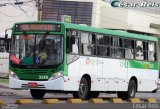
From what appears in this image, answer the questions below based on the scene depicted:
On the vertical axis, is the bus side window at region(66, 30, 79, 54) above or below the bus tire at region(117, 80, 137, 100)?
above

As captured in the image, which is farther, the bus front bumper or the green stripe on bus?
the green stripe on bus

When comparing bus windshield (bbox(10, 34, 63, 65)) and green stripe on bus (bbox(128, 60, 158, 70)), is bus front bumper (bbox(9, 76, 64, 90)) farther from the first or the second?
green stripe on bus (bbox(128, 60, 158, 70))

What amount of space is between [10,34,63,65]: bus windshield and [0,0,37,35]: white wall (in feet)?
146

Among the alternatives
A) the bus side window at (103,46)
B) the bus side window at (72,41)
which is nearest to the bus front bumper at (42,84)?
the bus side window at (72,41)

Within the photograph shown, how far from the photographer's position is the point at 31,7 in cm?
6575

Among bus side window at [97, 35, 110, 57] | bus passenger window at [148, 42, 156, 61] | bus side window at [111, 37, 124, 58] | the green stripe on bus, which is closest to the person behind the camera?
bus side window at [97, 35, 110, 57]

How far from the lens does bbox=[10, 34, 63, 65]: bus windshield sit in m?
20.0

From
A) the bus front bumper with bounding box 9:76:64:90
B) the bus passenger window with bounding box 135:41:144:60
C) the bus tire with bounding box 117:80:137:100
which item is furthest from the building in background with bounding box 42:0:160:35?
the bus front bumper with bounding box 9:76:64:90

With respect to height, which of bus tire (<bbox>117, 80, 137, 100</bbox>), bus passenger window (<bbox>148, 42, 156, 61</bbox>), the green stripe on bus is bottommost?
bus tire (<bbox>117, 80, 137, 100</bbox>)

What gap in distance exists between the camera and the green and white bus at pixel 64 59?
65.9 feet

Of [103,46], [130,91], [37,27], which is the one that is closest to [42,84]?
[37,27]

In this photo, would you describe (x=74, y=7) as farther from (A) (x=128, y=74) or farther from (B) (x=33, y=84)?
(B) (x=33, y=84)

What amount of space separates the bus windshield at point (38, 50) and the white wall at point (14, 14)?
1753 inches

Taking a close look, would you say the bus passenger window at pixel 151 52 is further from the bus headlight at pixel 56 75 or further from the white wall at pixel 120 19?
the white wall at pixel 120 19
